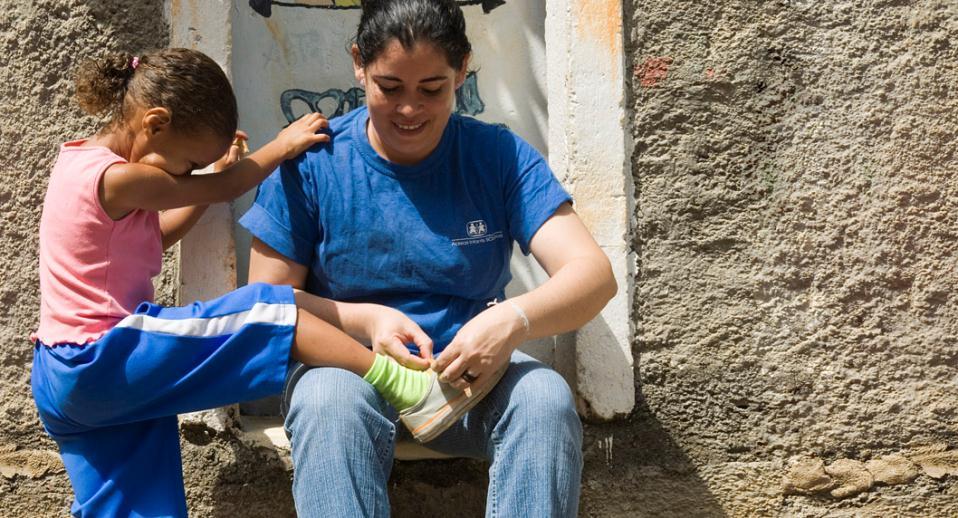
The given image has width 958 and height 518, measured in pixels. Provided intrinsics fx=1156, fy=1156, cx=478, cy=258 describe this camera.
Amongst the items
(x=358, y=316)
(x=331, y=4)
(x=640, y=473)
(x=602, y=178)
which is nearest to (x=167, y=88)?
(x=358, y=316)

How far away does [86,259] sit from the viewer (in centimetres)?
267

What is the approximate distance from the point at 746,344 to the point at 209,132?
4.93ft

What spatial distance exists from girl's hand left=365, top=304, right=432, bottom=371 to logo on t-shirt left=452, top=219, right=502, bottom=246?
0.83 ft

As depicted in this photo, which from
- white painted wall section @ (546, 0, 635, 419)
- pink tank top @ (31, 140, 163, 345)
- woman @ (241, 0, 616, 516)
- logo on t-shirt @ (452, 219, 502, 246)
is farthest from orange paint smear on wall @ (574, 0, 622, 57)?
pink tank top @ (31, 140, 163, 345)

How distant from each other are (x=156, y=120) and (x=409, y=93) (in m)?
0.60

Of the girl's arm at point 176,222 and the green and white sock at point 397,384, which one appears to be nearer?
the green and white sock at point 397,384

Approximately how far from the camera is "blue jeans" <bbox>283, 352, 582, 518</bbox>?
7.84 feet

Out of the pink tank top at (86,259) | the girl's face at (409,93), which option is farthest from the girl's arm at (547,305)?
the pink tank top at (86,259)

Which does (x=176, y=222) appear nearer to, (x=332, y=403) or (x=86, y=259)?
(x=86, y=259)

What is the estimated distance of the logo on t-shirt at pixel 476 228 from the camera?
2.91 metres

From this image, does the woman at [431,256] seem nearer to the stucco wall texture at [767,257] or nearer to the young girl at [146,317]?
the young girl at [146,317]

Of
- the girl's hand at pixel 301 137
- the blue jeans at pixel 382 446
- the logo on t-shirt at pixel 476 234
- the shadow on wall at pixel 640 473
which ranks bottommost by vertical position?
the shadow on wall at pixel 640 473

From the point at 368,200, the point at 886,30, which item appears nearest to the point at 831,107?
the point at 886,30

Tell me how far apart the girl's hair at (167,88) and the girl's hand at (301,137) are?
14 centimetres
